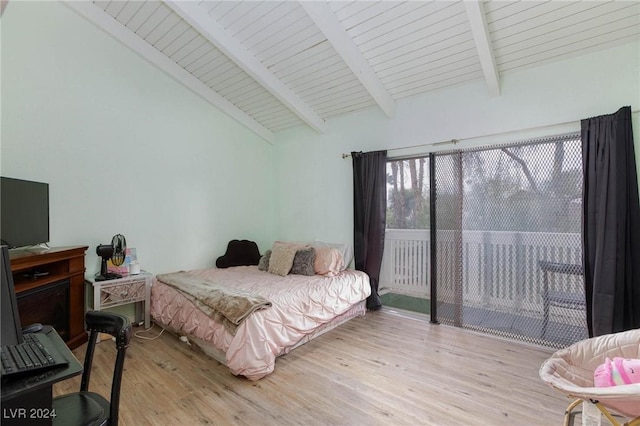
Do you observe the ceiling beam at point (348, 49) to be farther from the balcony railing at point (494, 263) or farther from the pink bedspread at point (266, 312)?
the pink bedspread at point (266, 312)

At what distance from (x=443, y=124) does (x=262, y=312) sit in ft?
8.76

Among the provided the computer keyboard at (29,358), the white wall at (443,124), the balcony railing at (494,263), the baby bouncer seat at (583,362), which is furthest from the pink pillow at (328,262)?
the computer keyboard at (29,358)

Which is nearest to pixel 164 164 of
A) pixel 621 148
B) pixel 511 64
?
pixel 511 64

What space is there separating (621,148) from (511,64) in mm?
1142

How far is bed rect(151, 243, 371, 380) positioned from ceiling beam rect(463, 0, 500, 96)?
7.76 ft

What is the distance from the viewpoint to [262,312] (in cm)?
237

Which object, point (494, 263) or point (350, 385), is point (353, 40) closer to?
point (494, 263)

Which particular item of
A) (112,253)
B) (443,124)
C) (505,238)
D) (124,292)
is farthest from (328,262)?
(112,253)

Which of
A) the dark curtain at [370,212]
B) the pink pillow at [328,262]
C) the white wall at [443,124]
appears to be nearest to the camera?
the white wall at [443,124]

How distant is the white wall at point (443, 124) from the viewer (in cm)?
253

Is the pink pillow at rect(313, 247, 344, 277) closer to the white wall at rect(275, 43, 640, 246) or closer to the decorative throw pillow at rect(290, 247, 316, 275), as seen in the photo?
the decorative throw pillow at rect(290, 247, 316, 275)

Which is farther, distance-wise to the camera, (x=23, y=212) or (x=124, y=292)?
(x=124, y=292)

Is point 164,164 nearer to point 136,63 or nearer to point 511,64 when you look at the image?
point 136,63

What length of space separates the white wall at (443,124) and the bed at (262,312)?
1024 millimetres
